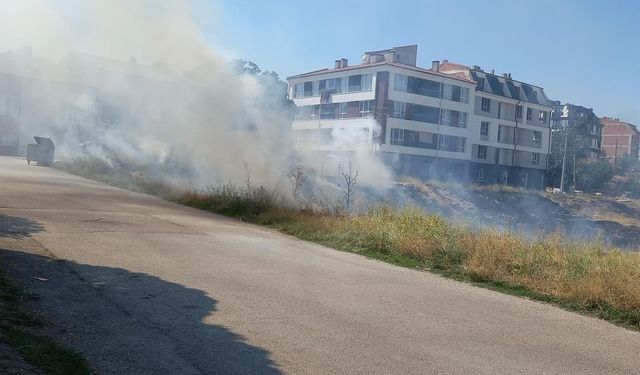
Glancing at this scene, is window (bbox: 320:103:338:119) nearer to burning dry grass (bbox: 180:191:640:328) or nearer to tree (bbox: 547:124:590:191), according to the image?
tree (bbox: 547:124:590:191)

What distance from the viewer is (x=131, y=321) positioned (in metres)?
6.41

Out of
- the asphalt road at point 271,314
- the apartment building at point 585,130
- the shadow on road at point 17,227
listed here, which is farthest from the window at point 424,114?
the shadow on road at point 17,227

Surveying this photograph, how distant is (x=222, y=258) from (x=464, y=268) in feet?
14.7

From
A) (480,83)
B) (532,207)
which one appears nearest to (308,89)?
(480,83)

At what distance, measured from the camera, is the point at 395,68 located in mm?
48531

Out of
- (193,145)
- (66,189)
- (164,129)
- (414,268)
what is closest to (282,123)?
(193,145)

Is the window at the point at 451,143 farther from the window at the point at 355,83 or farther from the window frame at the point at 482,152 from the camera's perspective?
the window at the point at 355,83

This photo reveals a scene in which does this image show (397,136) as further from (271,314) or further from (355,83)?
(271,314)

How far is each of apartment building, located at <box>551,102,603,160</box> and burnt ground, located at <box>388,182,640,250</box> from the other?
8.66m

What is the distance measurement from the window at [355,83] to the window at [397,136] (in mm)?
4605

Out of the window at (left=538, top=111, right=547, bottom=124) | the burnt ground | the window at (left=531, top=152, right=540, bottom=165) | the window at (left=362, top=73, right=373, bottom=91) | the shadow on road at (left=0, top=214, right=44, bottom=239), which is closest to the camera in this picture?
the shadow on road at (left=0, top=214, right=44, bottom=239)

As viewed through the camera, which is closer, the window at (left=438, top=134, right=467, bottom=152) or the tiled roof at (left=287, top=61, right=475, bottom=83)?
the tiled roof at (left=287, top=61, right=475, bottom=83)

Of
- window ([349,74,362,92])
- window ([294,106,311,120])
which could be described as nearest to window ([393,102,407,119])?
window ([349,74,362,92])

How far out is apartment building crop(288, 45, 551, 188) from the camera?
158 ft
